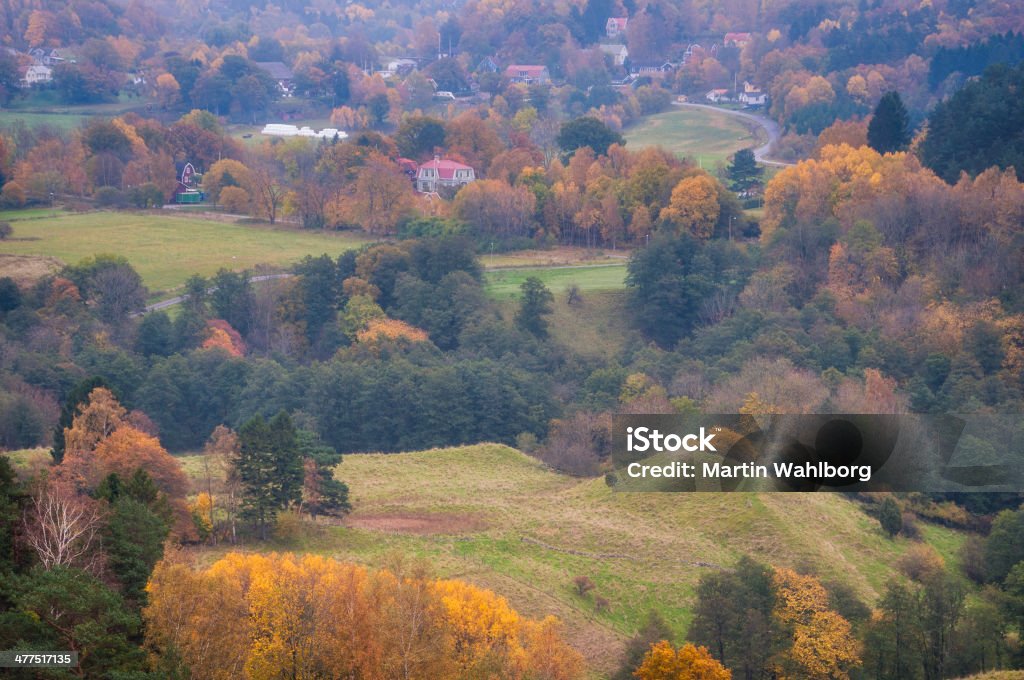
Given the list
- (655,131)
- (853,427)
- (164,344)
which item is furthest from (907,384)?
(655,131)

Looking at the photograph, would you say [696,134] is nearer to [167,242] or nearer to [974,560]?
[167,242]

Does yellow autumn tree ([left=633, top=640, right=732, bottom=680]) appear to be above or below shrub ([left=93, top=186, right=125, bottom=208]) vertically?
below

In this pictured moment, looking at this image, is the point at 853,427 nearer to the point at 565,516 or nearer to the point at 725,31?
the point at 565,516

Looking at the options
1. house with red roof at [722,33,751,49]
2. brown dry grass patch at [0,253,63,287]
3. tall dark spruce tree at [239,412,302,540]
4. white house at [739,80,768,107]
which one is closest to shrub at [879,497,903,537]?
tall dark spruce tree at [239,412,302,540]

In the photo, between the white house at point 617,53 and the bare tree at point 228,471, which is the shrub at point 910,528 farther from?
the white house at point 617,53

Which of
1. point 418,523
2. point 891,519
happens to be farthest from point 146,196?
point 891,519

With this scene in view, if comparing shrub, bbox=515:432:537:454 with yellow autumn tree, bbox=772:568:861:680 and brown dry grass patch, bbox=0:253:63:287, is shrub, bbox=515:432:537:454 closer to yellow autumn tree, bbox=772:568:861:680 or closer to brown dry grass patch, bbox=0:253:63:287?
yellow autumn tree, bbox=772:568:861:680

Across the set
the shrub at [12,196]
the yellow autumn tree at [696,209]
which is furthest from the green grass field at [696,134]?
the shrub at [12,196]
